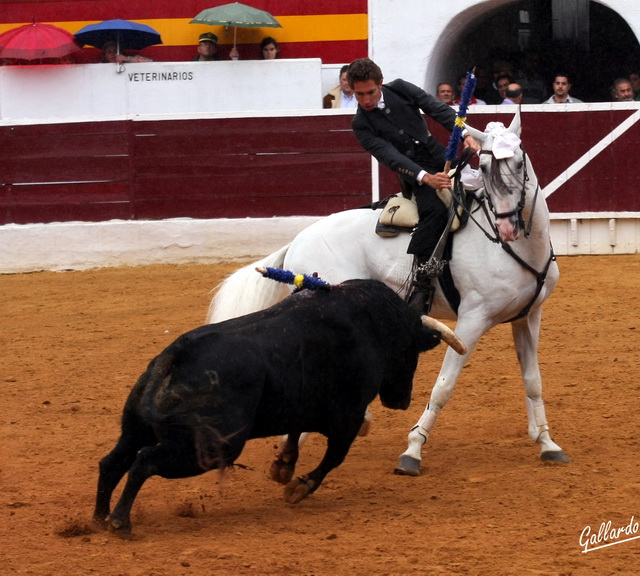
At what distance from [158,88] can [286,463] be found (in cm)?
1025

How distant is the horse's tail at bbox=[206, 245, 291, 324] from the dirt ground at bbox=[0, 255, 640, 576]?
2.54 feet

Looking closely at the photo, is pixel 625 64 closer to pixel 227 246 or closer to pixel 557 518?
pixel 227 246

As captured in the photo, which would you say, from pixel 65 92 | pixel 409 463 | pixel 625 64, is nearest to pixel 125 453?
pixel 409 463

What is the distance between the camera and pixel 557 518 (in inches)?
177

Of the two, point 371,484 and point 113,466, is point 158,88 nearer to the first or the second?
point 371,484

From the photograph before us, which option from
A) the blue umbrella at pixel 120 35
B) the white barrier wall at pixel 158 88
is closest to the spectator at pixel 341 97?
the white barrier wall at pixel 158 88

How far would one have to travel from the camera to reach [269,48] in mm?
14547

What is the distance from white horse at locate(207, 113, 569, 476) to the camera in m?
5.13

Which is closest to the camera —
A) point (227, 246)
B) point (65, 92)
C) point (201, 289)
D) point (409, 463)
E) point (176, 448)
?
point (176, 448)

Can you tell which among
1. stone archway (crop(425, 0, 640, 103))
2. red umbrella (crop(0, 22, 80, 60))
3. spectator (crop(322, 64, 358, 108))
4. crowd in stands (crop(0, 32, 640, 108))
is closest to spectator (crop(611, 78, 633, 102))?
crowd in stands (crop(0, 32, 640, 108))

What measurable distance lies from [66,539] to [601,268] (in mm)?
7861

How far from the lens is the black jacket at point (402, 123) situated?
578cm

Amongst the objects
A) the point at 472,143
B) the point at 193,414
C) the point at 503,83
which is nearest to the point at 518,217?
the point at 472,143

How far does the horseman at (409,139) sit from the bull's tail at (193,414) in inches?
63.0
